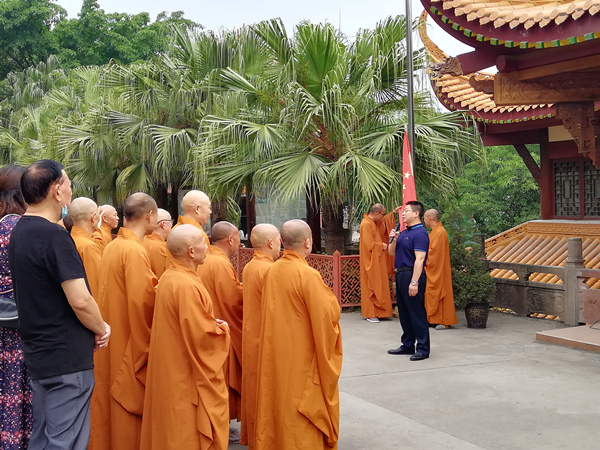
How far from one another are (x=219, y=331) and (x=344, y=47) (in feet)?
23.7

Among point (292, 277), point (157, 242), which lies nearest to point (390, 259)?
point (157, 242)

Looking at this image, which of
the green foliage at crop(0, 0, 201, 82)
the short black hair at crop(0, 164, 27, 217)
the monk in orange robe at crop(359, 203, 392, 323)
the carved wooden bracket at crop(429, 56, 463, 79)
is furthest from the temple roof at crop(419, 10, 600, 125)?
the green foliage at crop(0, 0, 201, 82)

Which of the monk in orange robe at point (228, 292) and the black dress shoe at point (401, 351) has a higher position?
the monk in orange robe at point (228, 292)

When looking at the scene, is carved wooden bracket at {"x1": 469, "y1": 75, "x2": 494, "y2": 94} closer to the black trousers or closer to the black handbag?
the black trousers

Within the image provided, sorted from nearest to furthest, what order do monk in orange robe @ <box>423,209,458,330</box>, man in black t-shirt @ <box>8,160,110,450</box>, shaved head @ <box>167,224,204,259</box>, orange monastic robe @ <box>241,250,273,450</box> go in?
man in black t-shirt @ <box>8,160,110,450</box> → shaved head @ <box>167,224,204,259</box> → orange monastic robe @ <box>241,250,273,450</box> → monk in orange robe @ <box>423,209,458,330</box>

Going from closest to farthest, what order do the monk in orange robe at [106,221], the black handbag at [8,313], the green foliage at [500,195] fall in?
the black handbag at [8,313]
the monk in orange robe at [106,221]
the green foliage at [500,195]

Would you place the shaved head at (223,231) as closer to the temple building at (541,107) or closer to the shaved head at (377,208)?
the temple building at (541,107)

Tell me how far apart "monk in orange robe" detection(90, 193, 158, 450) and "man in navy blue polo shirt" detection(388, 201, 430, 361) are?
3.20m

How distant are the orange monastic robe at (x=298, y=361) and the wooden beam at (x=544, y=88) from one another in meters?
4.29

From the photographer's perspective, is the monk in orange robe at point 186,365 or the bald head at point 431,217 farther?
the bald head at point 431,217

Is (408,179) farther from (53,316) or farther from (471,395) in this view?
(53,316)

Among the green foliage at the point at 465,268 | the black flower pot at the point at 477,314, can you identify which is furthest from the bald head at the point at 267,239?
the black flower pot at the point at 477,314

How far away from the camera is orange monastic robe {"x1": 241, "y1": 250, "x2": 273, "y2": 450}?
449 cm

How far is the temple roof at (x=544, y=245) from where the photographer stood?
9664 mm
